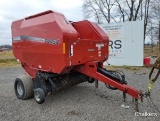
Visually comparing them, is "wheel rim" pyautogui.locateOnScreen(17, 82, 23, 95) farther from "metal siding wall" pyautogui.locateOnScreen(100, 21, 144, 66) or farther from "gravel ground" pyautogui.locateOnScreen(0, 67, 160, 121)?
"metal siding wall" pyautogui.locateOnScreen(100, 21, 144, 66)

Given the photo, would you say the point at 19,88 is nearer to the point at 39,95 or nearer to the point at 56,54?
the point at 39,95

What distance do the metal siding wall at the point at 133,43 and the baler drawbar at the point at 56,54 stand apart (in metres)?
5.96

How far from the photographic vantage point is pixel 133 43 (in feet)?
35.6

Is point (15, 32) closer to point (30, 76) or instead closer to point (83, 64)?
point (30, 76)

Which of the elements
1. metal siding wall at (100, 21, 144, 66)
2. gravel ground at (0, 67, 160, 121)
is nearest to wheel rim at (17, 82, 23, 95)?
gravel ground at (0, 67, 160, 121)

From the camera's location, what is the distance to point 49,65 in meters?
4.32

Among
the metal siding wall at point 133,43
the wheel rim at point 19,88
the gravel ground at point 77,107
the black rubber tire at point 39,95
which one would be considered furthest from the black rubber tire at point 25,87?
the metal siding wall at point 133,43

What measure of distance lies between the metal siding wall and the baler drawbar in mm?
5964

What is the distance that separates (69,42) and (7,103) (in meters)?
2.16

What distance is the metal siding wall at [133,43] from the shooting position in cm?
1067

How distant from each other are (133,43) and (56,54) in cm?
766

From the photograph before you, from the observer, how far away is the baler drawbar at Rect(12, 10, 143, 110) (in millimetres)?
4047

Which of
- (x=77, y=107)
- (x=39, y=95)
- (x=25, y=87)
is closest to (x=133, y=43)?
(x=77, y=107)

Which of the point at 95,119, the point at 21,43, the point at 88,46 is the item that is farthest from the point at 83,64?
the point at 21,43
